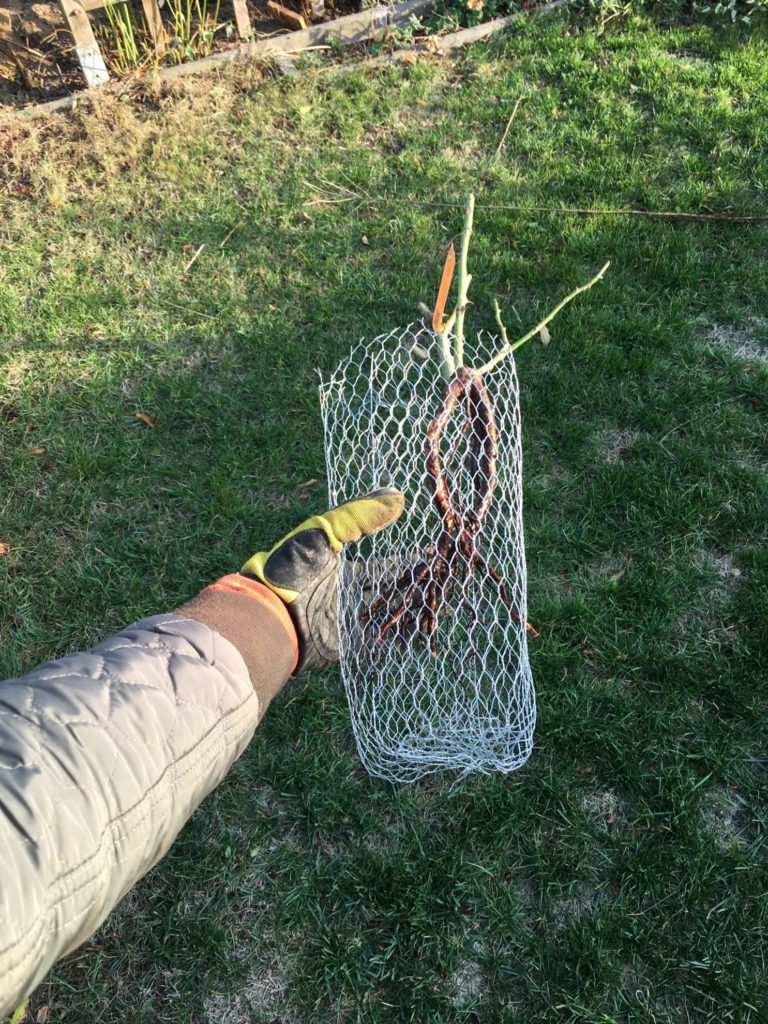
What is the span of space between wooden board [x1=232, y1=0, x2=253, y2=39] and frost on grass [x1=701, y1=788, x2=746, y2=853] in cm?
439

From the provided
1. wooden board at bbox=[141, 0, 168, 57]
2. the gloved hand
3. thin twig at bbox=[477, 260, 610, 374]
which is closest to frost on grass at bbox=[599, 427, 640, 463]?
thin twig at bbox=[477, 260, 610, 374]

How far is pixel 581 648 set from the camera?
7.69 ft

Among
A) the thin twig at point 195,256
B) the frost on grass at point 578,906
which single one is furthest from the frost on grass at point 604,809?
the thin twig at point 195,256

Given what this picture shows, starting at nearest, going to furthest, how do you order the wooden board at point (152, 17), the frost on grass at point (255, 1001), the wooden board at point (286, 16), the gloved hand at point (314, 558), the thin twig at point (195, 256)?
the frost on grass at point (255, 1001)
the gloved hand at point (314, 558)
the thin twig at point (195, 256)
the wooden board at point (152, 17)
the wooden board at point (286, 16)

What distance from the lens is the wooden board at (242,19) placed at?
406 cm

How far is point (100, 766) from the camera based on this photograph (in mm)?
1328

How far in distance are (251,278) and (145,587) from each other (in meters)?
A: 1.53

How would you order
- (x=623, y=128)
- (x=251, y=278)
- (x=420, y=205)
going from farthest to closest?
1. (x=623, y=128)
2. (x=420, y=205)
3. (x=251, y=278)

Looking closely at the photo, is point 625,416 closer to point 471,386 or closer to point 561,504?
point 561,504

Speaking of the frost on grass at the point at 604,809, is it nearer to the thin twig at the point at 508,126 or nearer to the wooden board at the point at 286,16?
the thin twig at the point at 508,126

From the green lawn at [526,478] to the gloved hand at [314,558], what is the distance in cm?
42

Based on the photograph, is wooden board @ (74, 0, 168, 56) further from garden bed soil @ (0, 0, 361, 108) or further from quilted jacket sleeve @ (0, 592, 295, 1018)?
quilted jacket sleeve @ (0, 592, 295, 1018)

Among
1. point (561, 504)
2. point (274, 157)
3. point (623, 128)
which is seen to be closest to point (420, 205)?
point (274, 157)

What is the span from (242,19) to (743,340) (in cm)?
324
